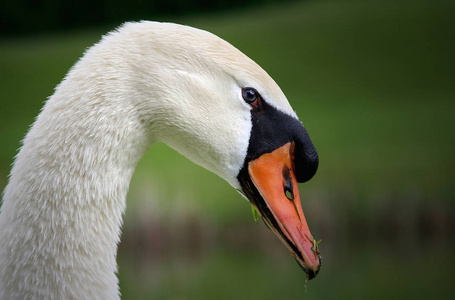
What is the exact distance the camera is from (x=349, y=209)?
16.2 feet

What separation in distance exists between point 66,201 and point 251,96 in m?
0.31

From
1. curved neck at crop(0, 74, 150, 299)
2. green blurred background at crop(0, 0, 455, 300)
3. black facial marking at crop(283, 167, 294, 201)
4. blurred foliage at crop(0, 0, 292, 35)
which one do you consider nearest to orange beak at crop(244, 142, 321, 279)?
black facial marking at crop(283, 167, 294, 201)

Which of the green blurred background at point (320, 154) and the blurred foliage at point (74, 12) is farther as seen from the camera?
the blurred foliage at point (74, 12)

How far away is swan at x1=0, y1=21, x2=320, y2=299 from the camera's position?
0.86 metres

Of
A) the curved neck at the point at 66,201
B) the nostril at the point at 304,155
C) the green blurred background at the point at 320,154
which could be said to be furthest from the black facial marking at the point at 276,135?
the green blurred background at the point at 320,154

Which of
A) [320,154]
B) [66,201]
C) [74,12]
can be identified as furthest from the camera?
[74,12]

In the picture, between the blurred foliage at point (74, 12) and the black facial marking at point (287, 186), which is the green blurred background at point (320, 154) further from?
the black facial marking at point (287, 186)

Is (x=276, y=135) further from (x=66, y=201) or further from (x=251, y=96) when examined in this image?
(x=66, y=201)

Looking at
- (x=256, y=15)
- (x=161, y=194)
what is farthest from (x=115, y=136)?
(x=256, y=15)

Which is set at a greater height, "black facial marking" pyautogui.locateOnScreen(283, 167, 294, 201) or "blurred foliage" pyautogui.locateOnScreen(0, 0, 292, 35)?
"black facial marking" pyautogui.locateOnScreen(283, 167, 294, 201)

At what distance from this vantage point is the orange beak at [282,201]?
91 centimetres

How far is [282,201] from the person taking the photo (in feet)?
3.04

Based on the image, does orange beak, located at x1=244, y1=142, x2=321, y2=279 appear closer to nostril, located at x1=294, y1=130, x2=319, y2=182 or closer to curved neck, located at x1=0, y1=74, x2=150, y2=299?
nostril, located at x1=294, y1=130, x2=319, y2=182

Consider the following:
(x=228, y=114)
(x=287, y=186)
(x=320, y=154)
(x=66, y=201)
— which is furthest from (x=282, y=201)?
(x=320, y=154)
